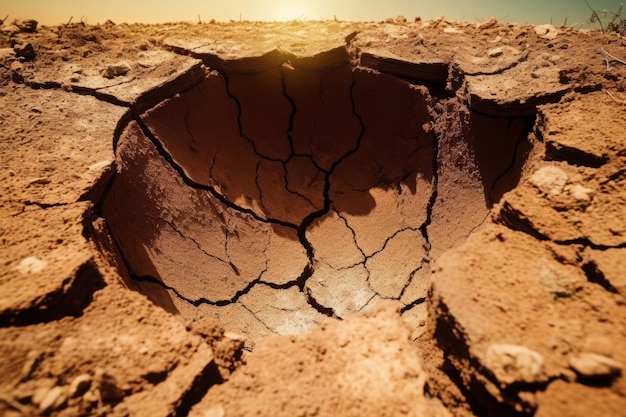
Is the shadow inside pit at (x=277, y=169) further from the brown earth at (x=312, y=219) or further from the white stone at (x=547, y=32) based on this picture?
the white stone at (x=547, y=32)

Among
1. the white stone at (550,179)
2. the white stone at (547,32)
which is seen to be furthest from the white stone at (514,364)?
the white stone at (547,32)

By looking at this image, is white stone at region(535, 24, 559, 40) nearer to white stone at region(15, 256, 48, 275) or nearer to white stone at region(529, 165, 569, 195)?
white stone at region(529, 165, 569, 195)

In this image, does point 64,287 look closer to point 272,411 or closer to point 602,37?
point 272,411

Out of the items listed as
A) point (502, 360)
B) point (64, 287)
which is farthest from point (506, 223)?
point (64, 287)

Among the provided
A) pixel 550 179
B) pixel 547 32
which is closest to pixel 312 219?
pixel 550 179

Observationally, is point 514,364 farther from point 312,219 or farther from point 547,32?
point 547,32
